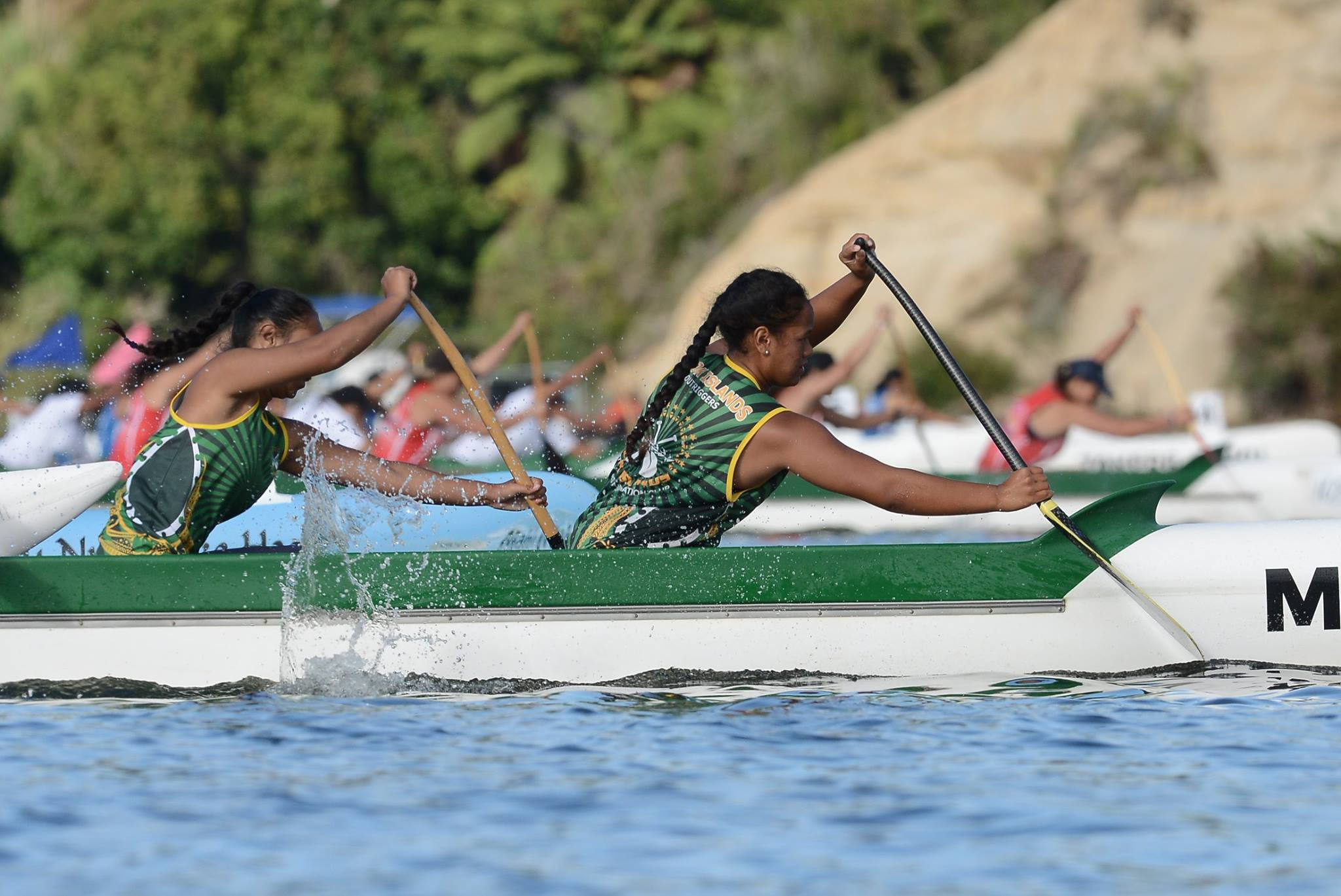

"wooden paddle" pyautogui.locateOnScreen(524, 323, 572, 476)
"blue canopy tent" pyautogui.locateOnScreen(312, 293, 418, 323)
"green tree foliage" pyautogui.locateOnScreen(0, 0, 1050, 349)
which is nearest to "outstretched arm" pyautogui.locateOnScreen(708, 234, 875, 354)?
"wooden paddle" pyautogui.locateOnScreen(524, 323, 572, 476)

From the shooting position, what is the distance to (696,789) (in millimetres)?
5277

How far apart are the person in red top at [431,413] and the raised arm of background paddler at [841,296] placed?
15.0ft

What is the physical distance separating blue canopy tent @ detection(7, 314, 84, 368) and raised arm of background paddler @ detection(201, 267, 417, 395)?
1712 centimetres

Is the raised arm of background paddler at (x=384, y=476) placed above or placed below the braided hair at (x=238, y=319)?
below

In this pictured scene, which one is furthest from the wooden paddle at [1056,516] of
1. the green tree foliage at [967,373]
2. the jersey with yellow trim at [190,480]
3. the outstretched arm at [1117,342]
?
the green tree foliage at [967,373]

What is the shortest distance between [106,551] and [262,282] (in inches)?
1300

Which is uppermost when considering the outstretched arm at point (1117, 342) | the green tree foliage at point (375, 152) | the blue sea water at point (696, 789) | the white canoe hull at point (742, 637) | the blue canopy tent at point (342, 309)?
the green tree foliage at point (375, 152)

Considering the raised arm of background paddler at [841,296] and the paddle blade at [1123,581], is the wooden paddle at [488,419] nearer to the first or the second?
the raised arm of background paddler at [841,296]

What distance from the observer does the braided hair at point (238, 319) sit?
22.5 feet

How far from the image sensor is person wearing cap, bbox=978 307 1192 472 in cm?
1317

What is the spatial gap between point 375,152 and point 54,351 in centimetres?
1678

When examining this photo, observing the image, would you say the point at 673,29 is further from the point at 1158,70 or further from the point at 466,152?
the point at 1158,70

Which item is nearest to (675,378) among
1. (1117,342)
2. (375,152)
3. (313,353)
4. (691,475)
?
(691,475)

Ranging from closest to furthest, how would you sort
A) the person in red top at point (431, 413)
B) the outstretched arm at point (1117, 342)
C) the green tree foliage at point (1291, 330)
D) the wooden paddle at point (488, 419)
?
the wooden paddle at point (488, 419) → the person in red top at point (431, 413) → the outstretched arm at point (1117, 342) → the green tree foliage at point (1291, 330)
